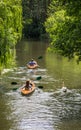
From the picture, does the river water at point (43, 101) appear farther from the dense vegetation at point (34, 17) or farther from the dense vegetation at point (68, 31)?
the dense vegetation at point (34, 17)

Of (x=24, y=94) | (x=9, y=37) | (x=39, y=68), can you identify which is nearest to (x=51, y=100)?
(x=24, y=94)

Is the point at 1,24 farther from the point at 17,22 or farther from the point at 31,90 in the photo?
the point at 31,90

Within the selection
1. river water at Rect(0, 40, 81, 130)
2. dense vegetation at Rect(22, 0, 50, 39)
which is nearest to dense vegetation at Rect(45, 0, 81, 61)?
river water at Rect(0, 40, 81, 130)

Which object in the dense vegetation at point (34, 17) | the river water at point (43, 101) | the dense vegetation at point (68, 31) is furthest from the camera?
the dense vegetation at point (34, 17)

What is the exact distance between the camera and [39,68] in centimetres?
4750

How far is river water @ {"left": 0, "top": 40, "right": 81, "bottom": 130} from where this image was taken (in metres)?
23.8

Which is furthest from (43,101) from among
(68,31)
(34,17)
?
(34,17)

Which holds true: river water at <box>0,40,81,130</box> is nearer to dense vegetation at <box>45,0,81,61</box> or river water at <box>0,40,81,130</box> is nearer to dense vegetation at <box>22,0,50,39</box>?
dense vegetation at <box>45,0,81,61</box>

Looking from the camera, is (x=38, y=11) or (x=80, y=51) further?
(x=38, y=11)

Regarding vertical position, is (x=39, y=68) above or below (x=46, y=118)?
below

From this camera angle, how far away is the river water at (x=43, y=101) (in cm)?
2380

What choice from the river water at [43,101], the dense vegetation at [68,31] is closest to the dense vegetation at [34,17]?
the river water at [43,101]

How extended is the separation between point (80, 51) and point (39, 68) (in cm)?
2189

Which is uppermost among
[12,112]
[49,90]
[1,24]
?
[1,24]
